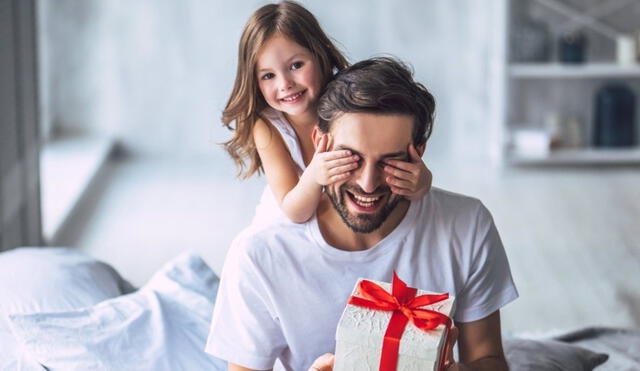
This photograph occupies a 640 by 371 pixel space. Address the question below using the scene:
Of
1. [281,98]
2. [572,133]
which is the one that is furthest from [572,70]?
[281,98]

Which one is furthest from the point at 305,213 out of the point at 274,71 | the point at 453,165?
the point at 453,165

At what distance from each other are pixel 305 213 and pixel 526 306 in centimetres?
221

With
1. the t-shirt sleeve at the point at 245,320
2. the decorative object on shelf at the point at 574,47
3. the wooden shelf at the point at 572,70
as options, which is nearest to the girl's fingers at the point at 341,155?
the t-shirt sleeve at the point at 245,320

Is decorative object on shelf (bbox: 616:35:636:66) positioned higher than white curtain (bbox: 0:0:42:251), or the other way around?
decorative object on shelf (bbox: 616:35:636:66)

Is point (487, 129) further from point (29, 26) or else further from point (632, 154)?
point (29, 26)

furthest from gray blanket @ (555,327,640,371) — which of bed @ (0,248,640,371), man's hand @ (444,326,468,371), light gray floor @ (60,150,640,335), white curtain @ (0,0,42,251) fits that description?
white curtain @ (0,0,42,251)

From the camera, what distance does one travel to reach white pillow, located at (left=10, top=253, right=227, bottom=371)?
2.14 metres

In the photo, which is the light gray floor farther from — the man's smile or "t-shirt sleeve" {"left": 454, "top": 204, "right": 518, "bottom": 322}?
the man's smile

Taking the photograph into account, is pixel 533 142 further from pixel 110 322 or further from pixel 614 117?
pixel 110 322

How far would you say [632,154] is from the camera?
5.89 meters

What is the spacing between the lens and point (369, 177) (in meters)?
1.66

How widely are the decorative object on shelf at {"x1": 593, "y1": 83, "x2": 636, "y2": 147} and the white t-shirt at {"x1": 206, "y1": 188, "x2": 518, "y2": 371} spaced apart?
4376 millimetres

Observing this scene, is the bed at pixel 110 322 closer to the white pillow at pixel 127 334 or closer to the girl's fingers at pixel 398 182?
the white pillow at pixel 127 334

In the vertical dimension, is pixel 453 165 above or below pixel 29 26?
below
